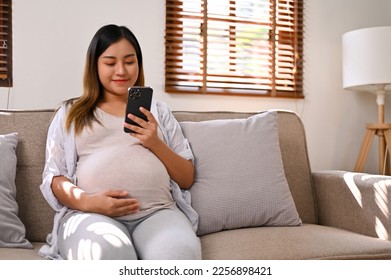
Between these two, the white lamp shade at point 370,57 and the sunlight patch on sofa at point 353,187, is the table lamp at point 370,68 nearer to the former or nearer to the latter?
the white lamp shade at point 370,57

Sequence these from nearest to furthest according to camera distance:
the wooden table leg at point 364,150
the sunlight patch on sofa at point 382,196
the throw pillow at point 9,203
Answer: the throw pillow at point 9,203 → the sunlight patch on sofa at point 382,196 → the wooden table leg at point 364,150

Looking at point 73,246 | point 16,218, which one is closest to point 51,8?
point 16,218

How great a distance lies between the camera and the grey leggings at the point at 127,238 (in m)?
1.09

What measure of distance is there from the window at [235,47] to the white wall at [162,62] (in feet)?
0.15

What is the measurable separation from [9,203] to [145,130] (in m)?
0.43

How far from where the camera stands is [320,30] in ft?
7.89

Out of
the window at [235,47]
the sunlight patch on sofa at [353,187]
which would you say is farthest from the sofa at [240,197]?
the window at [235,47]

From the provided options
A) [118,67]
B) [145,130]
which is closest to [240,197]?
[145,130]

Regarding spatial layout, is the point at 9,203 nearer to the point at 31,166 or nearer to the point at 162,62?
the point at 31,166

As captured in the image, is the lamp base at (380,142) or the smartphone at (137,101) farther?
the lamp base at (380,142)

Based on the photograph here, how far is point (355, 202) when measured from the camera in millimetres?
1555

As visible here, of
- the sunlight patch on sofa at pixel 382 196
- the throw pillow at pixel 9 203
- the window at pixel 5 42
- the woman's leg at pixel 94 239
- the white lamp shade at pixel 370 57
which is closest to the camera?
the woman's leg at pixel 94 239

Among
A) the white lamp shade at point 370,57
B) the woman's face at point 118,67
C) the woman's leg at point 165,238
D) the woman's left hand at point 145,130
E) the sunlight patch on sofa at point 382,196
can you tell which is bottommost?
the woman's leg at point 165,238
